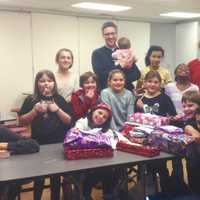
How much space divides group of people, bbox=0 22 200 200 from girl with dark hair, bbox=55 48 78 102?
0.04 ft

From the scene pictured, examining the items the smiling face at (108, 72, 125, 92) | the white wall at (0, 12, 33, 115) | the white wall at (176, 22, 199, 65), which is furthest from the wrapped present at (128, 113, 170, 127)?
the white wall at (176, 22, 199, 65)

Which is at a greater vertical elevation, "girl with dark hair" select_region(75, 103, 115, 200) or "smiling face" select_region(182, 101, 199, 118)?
"smiling face" select_region(182, 101, 199, 118)

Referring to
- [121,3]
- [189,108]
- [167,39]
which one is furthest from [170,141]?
[167,39]

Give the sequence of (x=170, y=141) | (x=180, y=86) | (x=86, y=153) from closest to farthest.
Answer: (x=86, y=153) → (x=170, y=141) → (x=180, y=86)

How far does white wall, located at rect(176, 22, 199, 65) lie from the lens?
8062 millimetres

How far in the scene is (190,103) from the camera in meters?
2.89

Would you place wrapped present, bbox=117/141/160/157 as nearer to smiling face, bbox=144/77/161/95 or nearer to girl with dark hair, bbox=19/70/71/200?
girl with dark hair, bbox=19/70/71/200

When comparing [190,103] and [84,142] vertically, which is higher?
[190,103]

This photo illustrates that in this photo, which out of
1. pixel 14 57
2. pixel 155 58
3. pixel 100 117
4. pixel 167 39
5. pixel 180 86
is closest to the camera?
pixel 100 117

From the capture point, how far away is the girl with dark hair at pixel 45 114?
291cm

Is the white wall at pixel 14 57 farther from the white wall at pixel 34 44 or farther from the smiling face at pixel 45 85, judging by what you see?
the smiling face at pixel 45 85

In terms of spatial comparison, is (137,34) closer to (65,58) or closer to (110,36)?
(110,36)

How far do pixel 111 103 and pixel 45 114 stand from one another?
67cm

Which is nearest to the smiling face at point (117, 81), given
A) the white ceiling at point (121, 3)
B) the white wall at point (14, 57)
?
the white ceiling at point (121, 3)
